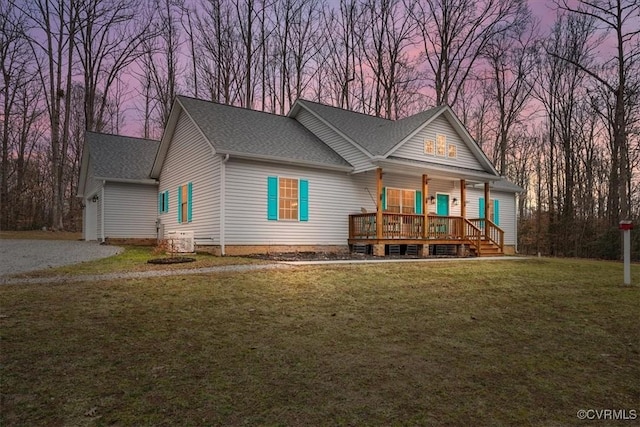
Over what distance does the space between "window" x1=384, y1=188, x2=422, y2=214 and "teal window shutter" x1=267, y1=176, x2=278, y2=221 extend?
4.83 m

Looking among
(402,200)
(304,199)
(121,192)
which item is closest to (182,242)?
(304,199)

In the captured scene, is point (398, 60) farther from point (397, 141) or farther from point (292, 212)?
point (292, 212)

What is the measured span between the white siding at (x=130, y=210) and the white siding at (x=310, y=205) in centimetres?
783

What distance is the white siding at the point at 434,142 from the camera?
16.0 meters

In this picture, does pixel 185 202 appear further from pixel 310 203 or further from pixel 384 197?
pixel 384 197

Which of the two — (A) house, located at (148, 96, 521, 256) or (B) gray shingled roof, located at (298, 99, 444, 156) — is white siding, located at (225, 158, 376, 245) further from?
(B) gray shingled roof, located at (298, 99, 444, 156)

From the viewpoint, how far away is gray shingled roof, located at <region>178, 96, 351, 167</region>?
13680 millimetres

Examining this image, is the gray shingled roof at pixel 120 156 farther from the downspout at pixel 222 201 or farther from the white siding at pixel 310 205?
the white siding at pixel 310 205

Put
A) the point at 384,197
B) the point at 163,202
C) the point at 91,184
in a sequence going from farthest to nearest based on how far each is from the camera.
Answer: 1. the point at 91,184
2. the point at 163,202
3. the point at 384,197

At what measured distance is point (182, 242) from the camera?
13.5m

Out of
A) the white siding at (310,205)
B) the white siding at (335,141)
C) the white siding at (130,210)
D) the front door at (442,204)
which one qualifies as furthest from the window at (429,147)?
the white siding at (130,210)

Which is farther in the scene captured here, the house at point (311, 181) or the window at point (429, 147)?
the window at point (429, 147)

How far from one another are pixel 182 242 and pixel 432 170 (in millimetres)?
9385

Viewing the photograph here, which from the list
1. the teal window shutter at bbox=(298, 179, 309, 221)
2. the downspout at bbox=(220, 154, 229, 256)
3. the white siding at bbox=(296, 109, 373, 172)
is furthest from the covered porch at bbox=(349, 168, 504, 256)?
the downspout at bbox=(220, 154, 229, 256)
